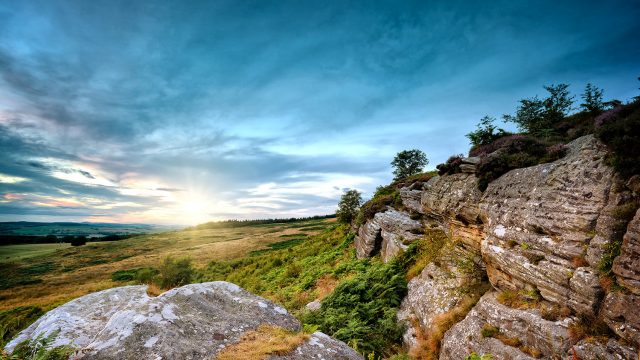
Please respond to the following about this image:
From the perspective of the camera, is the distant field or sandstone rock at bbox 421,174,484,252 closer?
sandstone rock at bbox 421,174,484,252

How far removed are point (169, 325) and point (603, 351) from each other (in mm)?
10812

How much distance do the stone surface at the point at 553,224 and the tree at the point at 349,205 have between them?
94.5 feet

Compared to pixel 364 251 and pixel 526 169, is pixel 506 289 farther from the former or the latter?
pixel 364 251

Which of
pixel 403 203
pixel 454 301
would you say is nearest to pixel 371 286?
pixel 454 301

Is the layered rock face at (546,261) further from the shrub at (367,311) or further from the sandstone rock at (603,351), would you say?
the shrub at (367,311)

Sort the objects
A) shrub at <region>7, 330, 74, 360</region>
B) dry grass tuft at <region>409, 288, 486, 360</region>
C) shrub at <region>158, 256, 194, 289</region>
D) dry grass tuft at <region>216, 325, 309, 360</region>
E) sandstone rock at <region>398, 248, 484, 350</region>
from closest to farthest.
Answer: shrub at <region>7, 330, 74, 360</region>
dry grass tuft at <region>216, 325, 309, 360</region>
dry grass tuft at <region>409, 288, 486, 360</region>
sandstone rock at <region>398, 248, 484, 350</region>
shrub at <region>158, 256, 194, 289</region>

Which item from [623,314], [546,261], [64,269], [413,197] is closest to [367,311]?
[546,261]

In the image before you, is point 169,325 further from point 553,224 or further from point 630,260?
point 553,224

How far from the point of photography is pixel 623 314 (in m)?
6.05

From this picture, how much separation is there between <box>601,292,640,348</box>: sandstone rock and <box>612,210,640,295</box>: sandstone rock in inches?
10.7

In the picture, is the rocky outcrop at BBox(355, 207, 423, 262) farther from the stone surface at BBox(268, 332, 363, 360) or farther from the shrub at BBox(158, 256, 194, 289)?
the shrub at BBox(158, 256, 194, 289)

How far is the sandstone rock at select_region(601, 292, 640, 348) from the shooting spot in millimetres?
5781

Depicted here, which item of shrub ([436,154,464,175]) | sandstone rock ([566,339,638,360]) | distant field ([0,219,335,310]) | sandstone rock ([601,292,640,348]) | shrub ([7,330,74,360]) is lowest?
distant field ([0,219,335,310])

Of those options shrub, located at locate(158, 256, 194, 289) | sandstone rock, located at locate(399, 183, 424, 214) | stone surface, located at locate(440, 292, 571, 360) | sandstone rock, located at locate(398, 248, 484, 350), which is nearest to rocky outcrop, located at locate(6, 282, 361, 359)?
stone surface, located at locate(440, 292, 571, 360)
